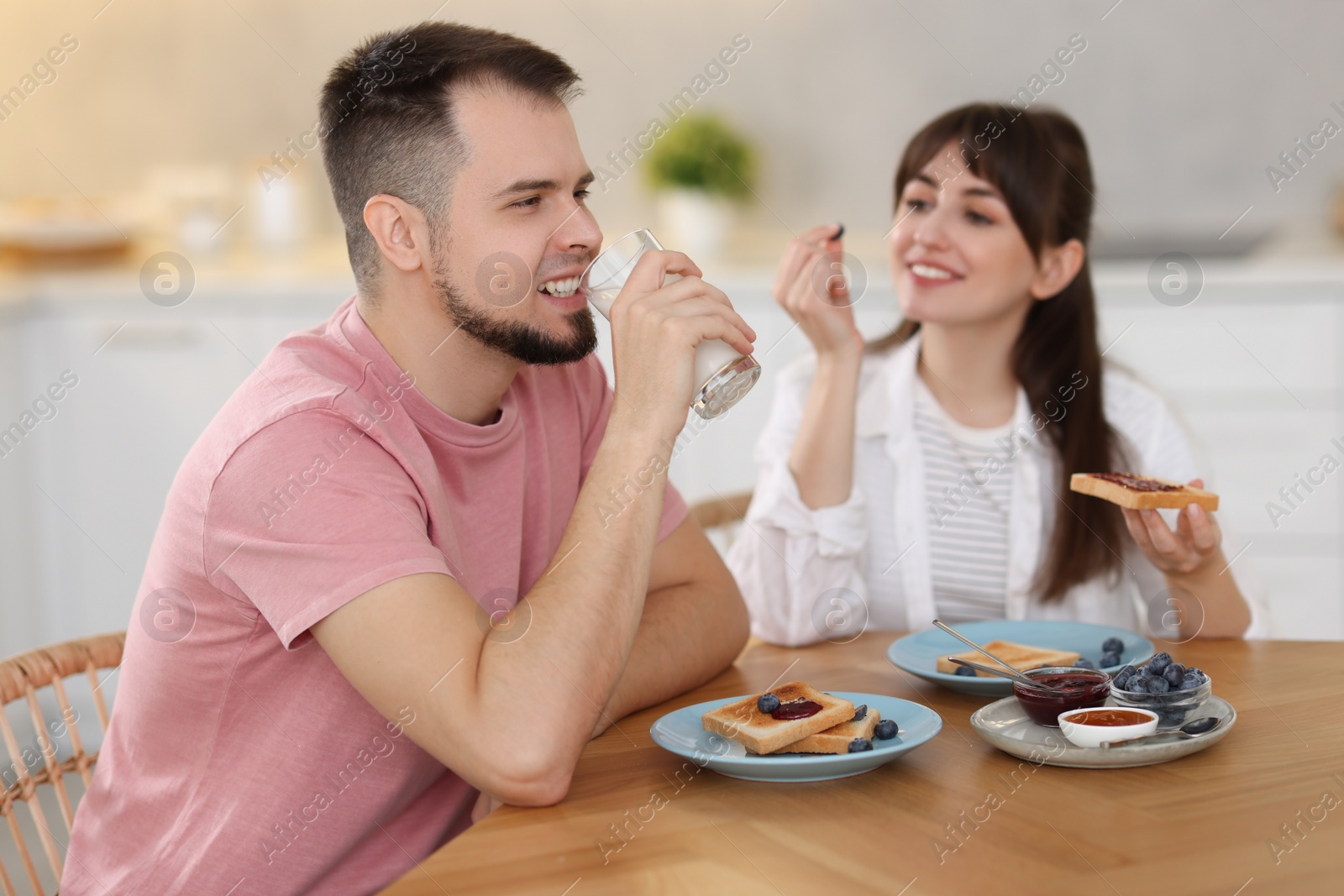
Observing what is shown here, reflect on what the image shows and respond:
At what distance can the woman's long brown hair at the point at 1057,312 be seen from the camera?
1.81 m

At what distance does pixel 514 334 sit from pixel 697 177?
2152mm

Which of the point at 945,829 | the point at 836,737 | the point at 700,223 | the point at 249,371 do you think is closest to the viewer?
the point at 945,829

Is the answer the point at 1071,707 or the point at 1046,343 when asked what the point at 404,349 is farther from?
the point at 1046,343

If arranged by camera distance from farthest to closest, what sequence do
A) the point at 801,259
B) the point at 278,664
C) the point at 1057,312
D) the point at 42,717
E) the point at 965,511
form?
the point at 1057,312, the point at 965,511, the point at 801,259, the point at 42,717, the point at 278,664

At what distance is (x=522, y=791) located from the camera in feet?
3.30

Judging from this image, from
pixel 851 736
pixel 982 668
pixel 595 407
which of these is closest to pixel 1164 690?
pixel 982 668

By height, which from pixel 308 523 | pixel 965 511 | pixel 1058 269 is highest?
pixel 1058 269

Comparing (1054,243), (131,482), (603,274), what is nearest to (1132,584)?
(1054,243)

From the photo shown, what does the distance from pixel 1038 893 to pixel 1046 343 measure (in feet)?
4.36

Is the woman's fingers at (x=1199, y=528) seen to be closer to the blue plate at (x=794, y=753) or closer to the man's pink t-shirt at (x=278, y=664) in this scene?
the blue plate at (x=794, y=753)

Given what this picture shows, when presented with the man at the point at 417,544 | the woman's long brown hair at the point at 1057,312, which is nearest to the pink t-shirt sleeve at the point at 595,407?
the man at the point at 417,544

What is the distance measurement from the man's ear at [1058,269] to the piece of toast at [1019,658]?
0.83 m

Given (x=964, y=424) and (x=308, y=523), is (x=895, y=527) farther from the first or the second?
(x=308, y=523)

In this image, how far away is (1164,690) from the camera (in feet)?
3.59
